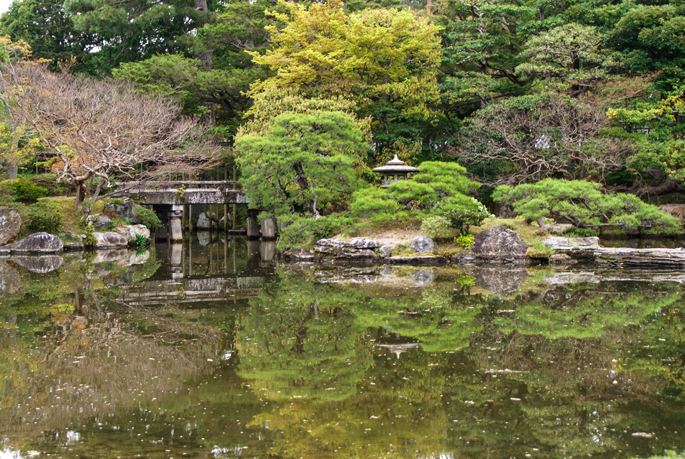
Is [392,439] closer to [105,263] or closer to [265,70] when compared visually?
[105,263]

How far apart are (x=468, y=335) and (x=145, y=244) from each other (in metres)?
21.0

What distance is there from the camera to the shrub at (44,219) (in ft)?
73.3

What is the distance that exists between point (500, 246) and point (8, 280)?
1361 centimetres

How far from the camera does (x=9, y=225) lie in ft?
70.1

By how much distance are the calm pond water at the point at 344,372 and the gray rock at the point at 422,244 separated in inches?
209

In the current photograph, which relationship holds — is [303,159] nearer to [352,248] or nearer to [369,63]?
[352,248]

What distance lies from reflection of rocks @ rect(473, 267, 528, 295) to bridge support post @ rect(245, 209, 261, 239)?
15895 millimetres

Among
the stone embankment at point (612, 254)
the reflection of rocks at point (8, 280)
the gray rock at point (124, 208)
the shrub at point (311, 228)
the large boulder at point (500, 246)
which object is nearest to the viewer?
the reflection of rocks at point (8, 280)

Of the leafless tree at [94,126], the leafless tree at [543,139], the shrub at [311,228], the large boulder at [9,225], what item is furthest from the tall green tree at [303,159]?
the large boulder at [9,225]

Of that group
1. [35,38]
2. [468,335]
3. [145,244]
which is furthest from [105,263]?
[35,38]

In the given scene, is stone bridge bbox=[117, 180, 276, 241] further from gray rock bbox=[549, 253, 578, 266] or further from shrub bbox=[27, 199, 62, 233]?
gray rock bbox=[549, 253, 578, 266]

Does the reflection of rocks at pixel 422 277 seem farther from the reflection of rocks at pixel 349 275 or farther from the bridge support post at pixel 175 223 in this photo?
the bridge support post at pixel 175 223

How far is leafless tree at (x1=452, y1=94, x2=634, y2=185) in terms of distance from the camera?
22812 millimetres

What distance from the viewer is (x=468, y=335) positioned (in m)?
8.76
